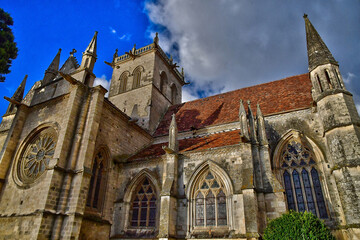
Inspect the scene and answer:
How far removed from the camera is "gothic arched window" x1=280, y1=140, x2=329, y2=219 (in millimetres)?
10547

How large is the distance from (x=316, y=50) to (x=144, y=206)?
39.3ft

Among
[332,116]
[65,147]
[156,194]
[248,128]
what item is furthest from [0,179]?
[332,116]

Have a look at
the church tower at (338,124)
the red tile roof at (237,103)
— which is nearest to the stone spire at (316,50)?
the church tower at (338,124)

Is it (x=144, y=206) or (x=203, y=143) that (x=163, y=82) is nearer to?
(x=203, y=143)

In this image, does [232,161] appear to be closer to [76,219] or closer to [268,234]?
[268,234]

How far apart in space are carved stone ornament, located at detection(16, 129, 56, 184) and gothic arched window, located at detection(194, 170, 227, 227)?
7288 mm

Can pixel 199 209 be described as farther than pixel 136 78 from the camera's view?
No

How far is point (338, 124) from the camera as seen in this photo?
10250 millimetres

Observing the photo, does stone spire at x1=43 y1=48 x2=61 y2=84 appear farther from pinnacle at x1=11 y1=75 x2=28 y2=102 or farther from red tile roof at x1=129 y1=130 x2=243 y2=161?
red tile roof at x1=129 y1=130 x2=243 y2=161

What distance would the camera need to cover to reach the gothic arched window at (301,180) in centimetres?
1055

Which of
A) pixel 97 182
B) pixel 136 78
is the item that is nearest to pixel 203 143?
pixel 97 182

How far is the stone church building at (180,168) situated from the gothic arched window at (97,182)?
0.05 meters

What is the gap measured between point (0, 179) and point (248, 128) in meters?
12.3

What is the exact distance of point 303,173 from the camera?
11.3 metres
